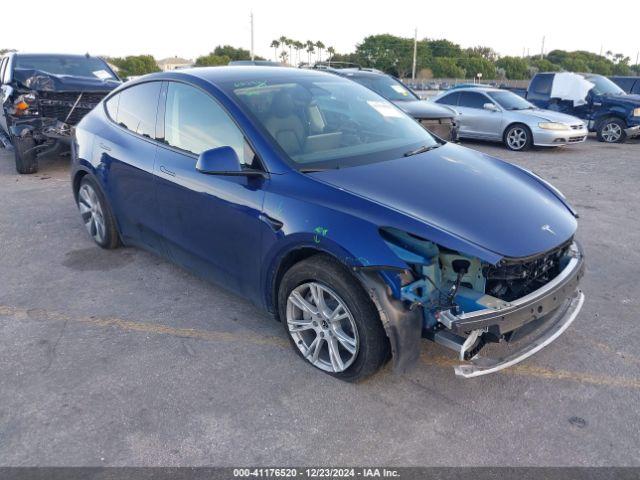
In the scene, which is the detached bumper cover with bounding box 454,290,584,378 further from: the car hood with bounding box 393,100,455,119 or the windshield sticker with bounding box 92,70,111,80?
the windshield sticker with bounding box 92,70,111,80

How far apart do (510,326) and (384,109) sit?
227 cm

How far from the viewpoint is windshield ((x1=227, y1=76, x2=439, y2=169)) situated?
347 cm

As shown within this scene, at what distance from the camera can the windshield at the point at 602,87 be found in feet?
46.2

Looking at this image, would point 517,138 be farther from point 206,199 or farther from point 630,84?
point 206,199

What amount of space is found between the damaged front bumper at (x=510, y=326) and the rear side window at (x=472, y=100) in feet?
35.0

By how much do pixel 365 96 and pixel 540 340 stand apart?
243cm

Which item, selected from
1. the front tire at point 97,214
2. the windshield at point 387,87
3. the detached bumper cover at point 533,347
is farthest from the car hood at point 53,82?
the detached bumper cover at point 533,347

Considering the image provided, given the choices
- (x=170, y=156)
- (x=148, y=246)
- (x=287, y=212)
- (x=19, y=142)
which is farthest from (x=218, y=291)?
(x=19, y=142)

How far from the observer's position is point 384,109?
14.4ft

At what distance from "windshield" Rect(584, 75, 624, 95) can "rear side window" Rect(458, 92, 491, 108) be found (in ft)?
11.0

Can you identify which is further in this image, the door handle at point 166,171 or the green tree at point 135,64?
the green tree at point 135,64

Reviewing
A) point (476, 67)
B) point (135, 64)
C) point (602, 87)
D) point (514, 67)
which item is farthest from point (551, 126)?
point (514, 67)

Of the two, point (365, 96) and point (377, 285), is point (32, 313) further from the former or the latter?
point (365, 96)

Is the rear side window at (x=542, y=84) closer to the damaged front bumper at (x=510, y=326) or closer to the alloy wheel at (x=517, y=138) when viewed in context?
the alloy wheel at (x=517, y=138)
